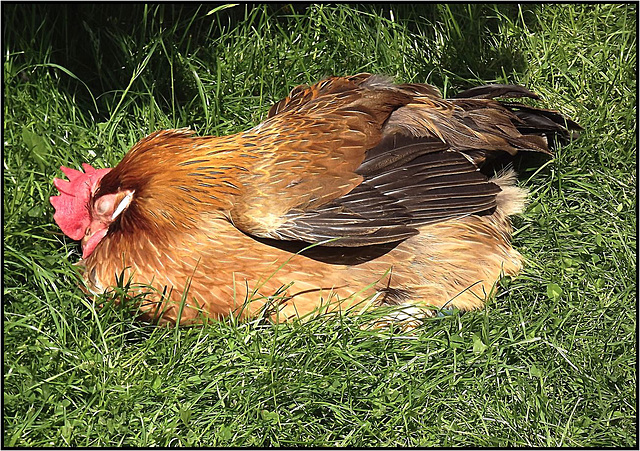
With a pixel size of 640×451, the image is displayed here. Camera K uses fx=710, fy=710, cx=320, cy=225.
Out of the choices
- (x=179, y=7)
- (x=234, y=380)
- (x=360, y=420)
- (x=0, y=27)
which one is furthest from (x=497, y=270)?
(x=0, y=27)

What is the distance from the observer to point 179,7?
4586 millimetres

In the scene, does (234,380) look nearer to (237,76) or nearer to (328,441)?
(328,441)

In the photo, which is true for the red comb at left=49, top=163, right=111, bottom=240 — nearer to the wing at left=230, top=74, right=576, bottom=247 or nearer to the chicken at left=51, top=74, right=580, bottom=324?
the chicken at left=51, top=74, right=580, bottom=324

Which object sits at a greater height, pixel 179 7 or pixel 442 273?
pixel 179 7

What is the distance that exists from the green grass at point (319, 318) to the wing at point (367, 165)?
44 cm

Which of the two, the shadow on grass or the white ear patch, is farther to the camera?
the shadow on grass

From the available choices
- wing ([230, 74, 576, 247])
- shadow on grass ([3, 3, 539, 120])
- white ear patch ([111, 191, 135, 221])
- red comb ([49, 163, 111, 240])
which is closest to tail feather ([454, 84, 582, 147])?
wing ([230, 74, 576, 247])

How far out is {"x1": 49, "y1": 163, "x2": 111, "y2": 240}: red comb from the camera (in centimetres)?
348

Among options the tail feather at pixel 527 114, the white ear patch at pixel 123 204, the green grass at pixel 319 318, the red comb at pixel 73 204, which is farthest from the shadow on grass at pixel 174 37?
the white ear patch at pixel 123 204

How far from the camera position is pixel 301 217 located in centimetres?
324

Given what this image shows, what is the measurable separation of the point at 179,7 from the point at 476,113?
208 cm

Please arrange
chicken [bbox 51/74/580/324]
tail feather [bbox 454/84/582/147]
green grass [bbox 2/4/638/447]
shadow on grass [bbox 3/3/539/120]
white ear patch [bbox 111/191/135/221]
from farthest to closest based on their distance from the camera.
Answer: shadow on grass [bbox 3/3/539/120] → tail feather [bbox 454/84/582/147] → white ear patch [bbox 111/191/135/221] → chicken [bbox 51/74/580/324] → green grass [bbox 2/4/638/447]

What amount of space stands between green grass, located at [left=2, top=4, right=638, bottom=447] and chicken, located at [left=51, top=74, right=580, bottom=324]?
0.15 m

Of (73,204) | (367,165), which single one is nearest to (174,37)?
(73,204)
